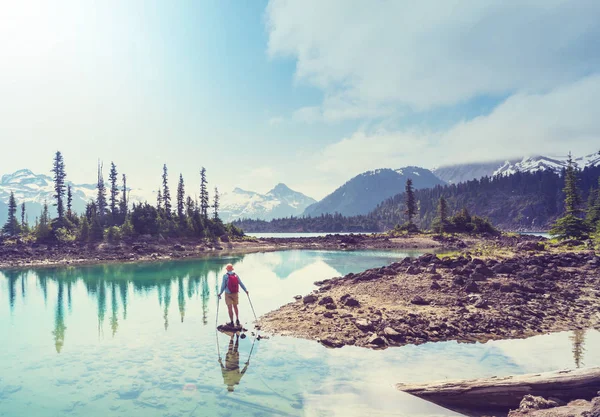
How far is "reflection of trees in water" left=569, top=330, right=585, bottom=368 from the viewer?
12398 mm

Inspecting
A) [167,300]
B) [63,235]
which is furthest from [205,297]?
[63,235]

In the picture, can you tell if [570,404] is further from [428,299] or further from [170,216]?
[170,216]

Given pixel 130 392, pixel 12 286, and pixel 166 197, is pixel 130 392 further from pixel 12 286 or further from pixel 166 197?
pixel 166 197

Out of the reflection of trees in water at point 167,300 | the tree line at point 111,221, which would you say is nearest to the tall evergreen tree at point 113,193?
the tree line at point 111,221

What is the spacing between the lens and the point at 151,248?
7456cm

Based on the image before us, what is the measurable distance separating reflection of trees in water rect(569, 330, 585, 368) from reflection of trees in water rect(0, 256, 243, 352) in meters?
17.2

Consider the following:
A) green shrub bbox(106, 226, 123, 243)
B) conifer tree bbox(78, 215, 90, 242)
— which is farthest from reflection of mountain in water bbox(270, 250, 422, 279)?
conifer tree bbox(78, 215, 90, 242)

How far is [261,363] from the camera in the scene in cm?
1330

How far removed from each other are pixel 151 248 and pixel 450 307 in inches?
2703

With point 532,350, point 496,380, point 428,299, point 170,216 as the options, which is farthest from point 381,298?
point 170,216

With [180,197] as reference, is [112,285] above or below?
below

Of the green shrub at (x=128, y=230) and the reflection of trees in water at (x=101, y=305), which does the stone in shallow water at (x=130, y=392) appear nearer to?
the reflection of trees in water at (x=101, y=305)

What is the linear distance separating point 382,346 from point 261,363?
502 cm

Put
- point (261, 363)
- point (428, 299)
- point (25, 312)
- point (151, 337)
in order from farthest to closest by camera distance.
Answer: point (25, 312) → point (428, 299) → point (151, 337) → point (261, 363)
